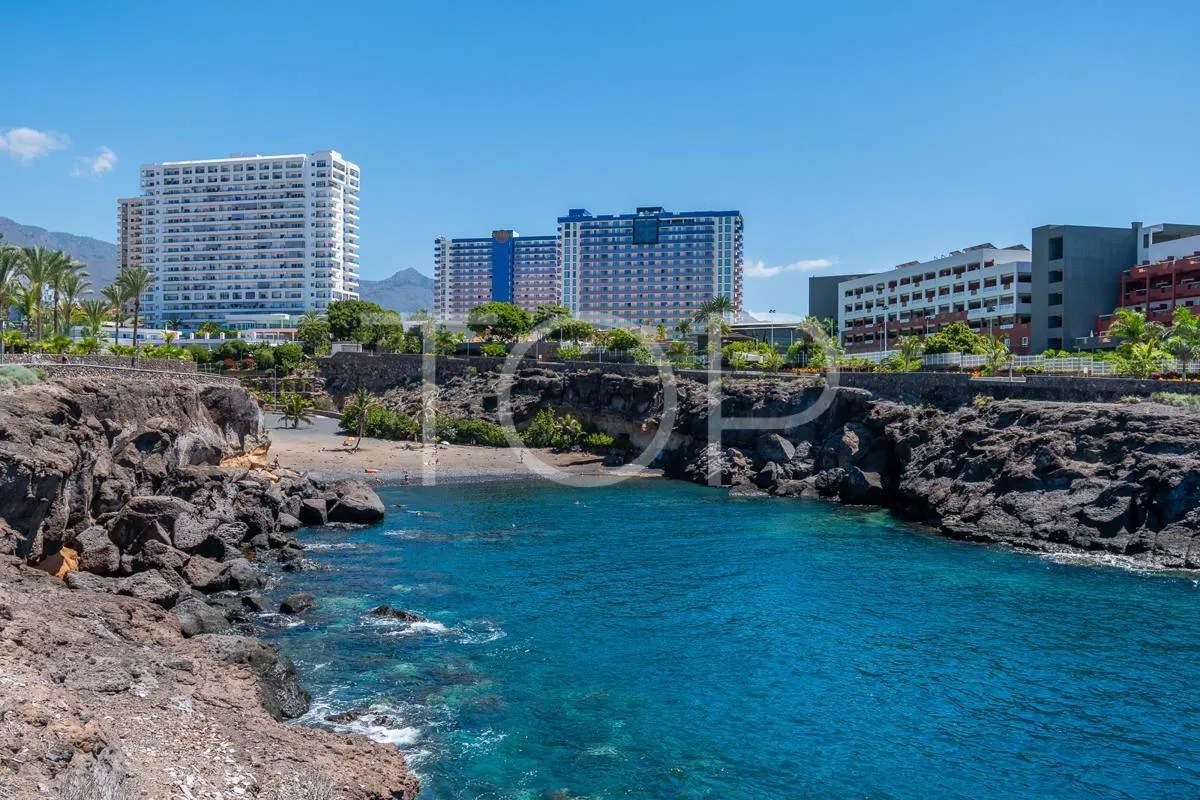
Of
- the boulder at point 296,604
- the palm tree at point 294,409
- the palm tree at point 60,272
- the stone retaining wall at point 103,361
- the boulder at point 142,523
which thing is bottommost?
the boulder at point 296,604

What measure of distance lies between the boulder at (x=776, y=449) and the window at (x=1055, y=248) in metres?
42.7

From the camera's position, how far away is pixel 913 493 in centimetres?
6291

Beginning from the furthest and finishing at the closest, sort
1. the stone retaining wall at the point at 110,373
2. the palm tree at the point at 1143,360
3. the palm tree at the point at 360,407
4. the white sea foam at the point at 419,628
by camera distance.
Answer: the palm tree at the point at 360,407 < the palm tree at the point at 1143,360 < the stone retaining wall at the point at 110,373 < the white sea foam at the point at 419,628

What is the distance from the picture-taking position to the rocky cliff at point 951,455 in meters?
50.5

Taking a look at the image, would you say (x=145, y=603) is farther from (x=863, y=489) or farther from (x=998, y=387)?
(x=998, y=387)

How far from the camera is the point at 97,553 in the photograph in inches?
1473

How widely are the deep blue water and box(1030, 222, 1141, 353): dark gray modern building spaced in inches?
2213

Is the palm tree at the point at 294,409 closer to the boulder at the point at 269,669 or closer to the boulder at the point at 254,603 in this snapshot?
the boulder at the point at 254,603

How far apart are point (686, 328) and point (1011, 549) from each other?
71.2 m

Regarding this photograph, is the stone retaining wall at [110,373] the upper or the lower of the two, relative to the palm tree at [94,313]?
lower

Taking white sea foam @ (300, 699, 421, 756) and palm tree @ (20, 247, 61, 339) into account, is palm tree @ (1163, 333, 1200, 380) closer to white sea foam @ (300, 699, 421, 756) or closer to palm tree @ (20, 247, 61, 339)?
white sea foam @ (300, 699, 421, 756)

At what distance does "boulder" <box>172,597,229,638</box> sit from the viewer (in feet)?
99.4

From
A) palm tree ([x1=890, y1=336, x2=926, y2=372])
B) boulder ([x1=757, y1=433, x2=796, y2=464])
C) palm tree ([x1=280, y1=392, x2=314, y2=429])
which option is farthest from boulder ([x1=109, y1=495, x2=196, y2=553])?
palm tree ([x1=890, y1=336, x2=926, y2=372])

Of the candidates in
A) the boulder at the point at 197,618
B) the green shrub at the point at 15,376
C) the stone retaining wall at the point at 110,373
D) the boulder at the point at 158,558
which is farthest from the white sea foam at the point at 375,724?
the stone retaining wall at the point at 110,373
